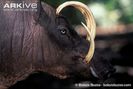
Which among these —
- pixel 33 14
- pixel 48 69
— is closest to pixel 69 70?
pixel 48 69

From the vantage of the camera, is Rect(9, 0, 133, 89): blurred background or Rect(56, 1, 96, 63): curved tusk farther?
Rect(9, 0, 133, 89): blurred background

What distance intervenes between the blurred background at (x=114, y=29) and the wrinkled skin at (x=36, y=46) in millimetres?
3011

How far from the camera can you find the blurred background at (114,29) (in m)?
9.03

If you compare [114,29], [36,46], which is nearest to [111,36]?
[114,29]

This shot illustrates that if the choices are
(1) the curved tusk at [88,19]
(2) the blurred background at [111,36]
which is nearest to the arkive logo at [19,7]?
(1) the curved tusk at [88,19]

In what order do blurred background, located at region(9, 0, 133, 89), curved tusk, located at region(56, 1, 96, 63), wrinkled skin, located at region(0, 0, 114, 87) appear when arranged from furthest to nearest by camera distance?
blurred background, located at region(9, 0, 133, 89) → curved tusk, located at region(56, 1, 96, 63) → wrinkled skin, located at region(0, 0, 114, 87)

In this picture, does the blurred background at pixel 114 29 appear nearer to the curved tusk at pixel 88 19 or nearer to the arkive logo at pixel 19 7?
the curved tusk at pixel 88 19

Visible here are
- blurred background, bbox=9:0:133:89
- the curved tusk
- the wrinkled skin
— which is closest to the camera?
the wrinkled skin

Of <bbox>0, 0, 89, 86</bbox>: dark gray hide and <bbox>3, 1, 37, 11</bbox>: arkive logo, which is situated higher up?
<bbox>3, 1, 37, 11</bbox>: arkive logo

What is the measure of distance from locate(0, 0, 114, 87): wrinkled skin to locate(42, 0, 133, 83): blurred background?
3.01 m

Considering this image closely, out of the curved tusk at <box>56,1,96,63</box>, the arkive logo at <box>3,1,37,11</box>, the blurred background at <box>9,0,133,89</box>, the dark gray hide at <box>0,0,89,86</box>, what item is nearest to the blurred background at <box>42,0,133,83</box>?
the blurred background at <box>9,0,133,89</box>

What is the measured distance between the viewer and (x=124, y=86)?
8.20m

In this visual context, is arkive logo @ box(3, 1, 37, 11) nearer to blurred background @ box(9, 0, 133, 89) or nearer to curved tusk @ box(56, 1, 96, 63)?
curved tusk @ box(56, 1, 96, 63)

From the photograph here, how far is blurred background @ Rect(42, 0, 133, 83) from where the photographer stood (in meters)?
9.03
